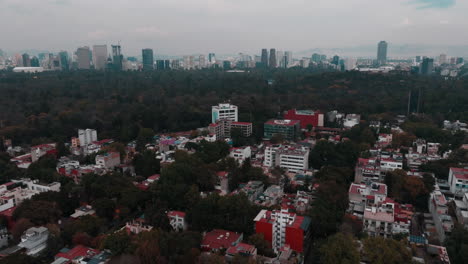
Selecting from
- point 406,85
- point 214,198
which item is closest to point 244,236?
point 214,198

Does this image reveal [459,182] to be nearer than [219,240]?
No

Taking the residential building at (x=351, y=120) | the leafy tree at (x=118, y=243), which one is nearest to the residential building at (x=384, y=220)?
the leafy tree at (x=118, y=243)

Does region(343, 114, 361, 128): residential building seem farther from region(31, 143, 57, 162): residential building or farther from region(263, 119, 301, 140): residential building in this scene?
region(31, 143, 57, 162): residential building

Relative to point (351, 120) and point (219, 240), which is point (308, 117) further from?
point (219, 240)

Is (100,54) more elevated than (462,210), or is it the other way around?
(100,54)

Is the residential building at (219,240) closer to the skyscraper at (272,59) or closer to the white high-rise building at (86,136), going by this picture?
the white high-rise building at (86,136)

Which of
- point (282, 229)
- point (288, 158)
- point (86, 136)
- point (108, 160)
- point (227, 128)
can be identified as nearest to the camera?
point (282, 229)

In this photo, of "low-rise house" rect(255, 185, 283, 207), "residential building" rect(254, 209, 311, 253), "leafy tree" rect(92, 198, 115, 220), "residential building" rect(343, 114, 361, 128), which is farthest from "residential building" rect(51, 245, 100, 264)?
"residential building" rect(343, 114, 361, 128)

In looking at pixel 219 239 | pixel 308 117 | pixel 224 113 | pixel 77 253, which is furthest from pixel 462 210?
pixel 224 113
